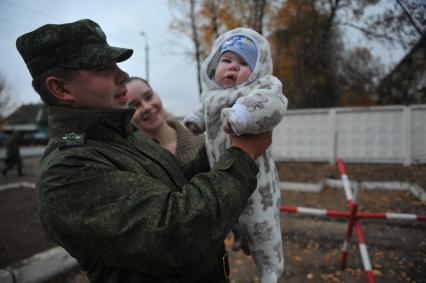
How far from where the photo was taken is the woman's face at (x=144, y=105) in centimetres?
296

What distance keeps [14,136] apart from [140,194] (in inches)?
569

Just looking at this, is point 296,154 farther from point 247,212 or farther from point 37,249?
point 247,212

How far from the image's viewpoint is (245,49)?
1728mm

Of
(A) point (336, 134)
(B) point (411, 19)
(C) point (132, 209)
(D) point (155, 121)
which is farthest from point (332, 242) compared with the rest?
(A) point (336, 134)

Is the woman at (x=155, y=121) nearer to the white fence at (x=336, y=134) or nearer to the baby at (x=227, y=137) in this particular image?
the baby at (x=227, y=137)

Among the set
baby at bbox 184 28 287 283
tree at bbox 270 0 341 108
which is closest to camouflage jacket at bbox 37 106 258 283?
baby at bbox 184 28 287 283

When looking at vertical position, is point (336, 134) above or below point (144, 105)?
below

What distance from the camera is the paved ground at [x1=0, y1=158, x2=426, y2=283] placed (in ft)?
12.8

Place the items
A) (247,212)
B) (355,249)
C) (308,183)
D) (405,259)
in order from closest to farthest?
(247,212) → (405,259) → (355,249) → (308,183)

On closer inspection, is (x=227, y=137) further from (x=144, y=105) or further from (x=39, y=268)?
(x=39, y=268)

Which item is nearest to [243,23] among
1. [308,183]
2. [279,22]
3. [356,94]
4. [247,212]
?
[279,22]

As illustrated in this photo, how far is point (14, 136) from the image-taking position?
13328 millimetres

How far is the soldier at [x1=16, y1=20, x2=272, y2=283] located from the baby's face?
405 mm

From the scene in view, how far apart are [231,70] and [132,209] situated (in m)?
0.95
